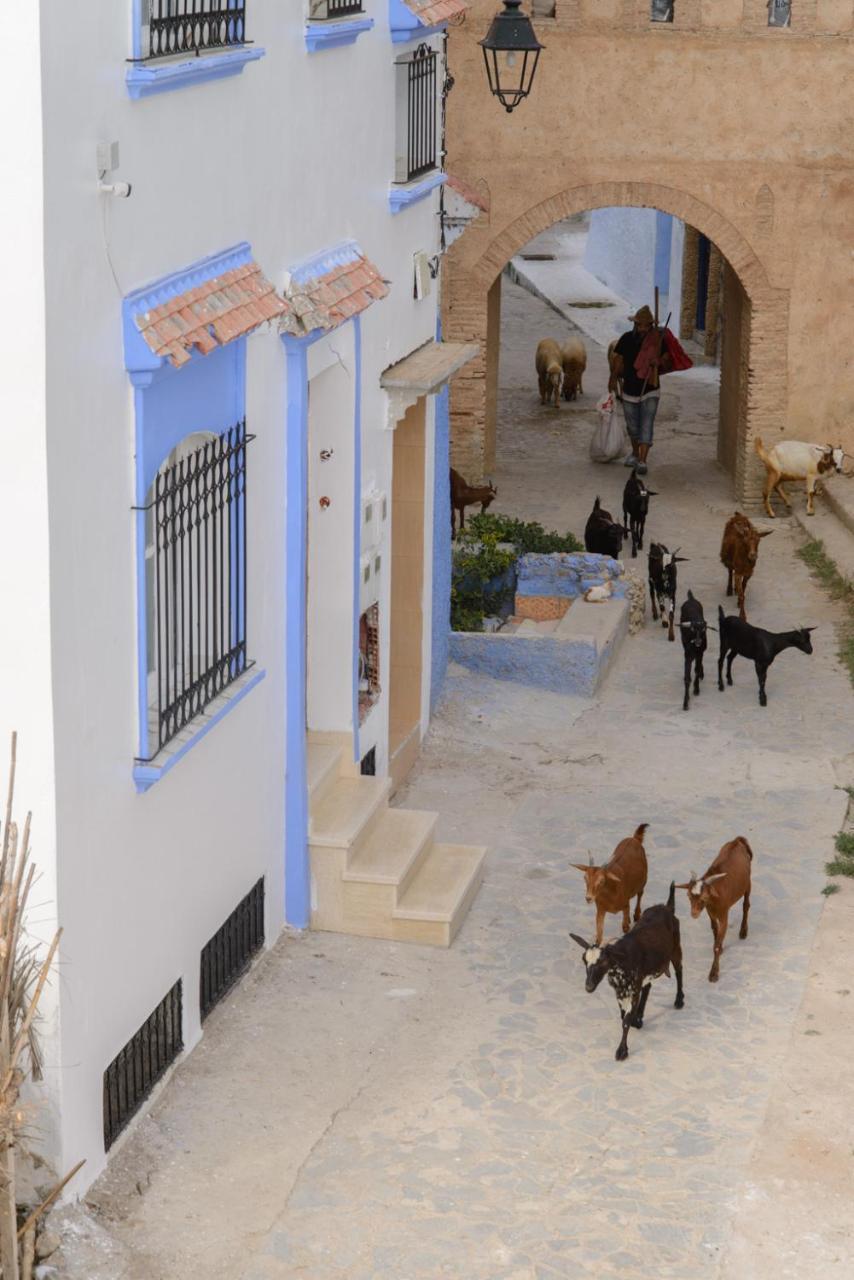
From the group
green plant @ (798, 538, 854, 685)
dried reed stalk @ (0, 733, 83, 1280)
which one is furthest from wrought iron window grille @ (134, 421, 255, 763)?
green plant @ (798, 538, 854, 685)

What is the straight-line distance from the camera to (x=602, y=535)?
56.9ft

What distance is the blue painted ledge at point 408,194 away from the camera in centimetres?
1205

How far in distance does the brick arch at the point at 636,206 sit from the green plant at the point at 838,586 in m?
2.71

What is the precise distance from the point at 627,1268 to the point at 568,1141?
978mm

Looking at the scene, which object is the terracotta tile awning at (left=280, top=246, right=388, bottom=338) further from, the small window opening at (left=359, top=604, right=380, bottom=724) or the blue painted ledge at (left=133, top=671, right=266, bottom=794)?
the small window opening at (left=359, top=604, right=380, bottom=724)

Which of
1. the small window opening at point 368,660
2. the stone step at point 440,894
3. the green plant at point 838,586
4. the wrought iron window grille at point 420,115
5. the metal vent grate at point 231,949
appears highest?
the wrought iron window grille at point 420,115

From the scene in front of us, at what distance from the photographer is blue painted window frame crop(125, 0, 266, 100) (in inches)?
298

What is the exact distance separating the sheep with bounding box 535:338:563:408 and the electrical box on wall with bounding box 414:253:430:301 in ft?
36.4

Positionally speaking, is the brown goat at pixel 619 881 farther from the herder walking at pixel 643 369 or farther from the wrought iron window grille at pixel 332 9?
the herder walking at pixel 643 369

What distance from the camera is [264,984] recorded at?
33.2 ft

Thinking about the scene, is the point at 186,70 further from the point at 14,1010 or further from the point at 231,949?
the point at 231,949

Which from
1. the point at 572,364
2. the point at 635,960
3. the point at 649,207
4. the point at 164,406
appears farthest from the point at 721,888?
the point at 572,364

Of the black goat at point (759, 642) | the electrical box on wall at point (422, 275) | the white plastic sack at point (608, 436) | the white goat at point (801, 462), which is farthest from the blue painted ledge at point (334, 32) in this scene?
the white plastic sack at point (608, 436)

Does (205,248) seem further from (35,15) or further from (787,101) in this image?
(787,101)
